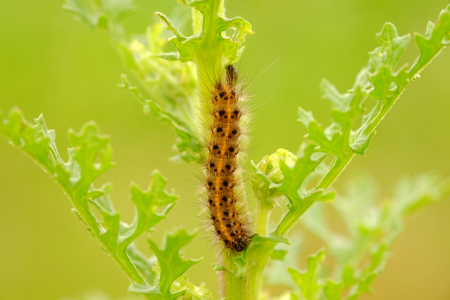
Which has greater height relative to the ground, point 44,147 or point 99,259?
point 99,259

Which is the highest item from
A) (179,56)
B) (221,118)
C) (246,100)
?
(246,100)

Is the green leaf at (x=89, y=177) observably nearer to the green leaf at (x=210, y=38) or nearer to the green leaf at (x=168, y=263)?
the green leaf at (x=168, y=263)

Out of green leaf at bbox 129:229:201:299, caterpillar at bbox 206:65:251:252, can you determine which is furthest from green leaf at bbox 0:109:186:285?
caterpillar at bbox 206:65:251:252

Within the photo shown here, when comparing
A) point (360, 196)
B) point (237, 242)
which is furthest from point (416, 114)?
point (237, 242)

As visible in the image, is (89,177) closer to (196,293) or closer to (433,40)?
(196,293)

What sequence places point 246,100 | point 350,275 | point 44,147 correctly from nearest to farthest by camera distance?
point 44,147
point 350,275
point 246,100

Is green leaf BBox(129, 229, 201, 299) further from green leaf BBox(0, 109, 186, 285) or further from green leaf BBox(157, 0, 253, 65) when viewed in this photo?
green leaf BBox(157, 0, 253, 65)

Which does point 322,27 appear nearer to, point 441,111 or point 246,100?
point 441,111

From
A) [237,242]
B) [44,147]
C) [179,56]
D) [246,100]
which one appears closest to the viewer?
[44,147]
